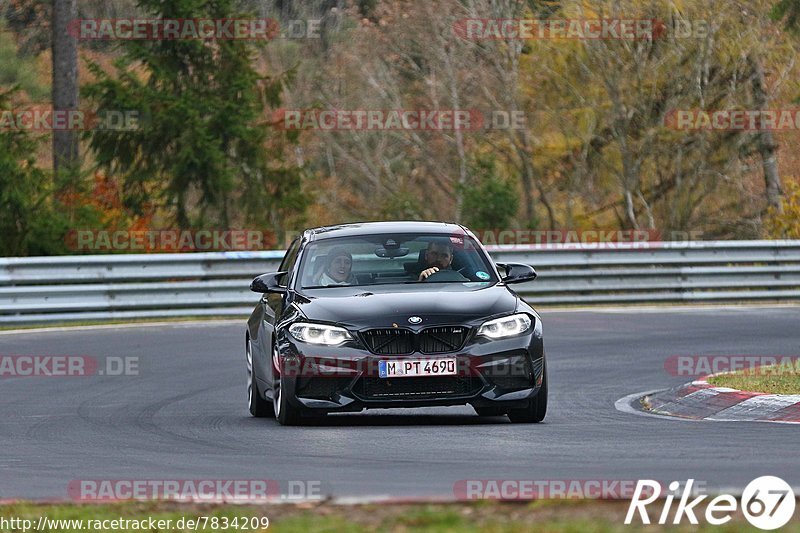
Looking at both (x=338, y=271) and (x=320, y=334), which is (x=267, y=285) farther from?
(x=320, y=334)

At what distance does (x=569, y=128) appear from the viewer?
3919 centimetres

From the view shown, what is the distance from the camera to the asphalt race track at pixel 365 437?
8906 mm

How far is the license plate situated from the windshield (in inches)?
46.1

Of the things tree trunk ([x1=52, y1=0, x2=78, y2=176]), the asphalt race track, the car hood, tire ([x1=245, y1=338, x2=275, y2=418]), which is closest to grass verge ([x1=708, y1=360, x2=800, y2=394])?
the asphalt race track

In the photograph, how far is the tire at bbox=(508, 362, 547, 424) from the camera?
12.0m

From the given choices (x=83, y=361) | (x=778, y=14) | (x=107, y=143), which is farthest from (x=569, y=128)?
(x=83, y=361)

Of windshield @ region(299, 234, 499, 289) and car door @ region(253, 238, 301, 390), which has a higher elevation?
windshield @ region(299, 234, 499, 289)

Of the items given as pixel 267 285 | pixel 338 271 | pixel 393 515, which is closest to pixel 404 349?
pixel 338 271

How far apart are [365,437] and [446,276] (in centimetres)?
211

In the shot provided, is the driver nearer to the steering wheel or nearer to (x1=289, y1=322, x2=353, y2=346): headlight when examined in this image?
the steering wheel

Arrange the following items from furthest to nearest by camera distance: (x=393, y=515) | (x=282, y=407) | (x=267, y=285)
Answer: (x=267, y=285), (x=282, y=407), (x=393, y=515)

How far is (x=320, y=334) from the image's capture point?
11844 millimetres

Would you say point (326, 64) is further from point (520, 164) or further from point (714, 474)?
point (714, 474)

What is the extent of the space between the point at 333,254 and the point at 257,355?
1.06 metres
